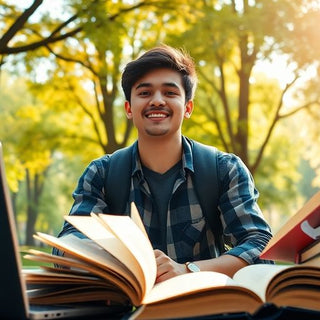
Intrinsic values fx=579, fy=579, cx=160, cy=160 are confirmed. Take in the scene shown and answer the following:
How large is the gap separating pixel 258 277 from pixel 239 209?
862mm

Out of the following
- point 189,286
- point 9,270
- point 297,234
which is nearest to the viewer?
point 9,270

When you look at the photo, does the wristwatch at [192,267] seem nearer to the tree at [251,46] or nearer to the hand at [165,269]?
the hand at [165,269]

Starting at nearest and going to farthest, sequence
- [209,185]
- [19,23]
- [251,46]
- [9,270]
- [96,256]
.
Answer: [9,270]
[96,256]
[209,185]
[19,23]
[251,46]

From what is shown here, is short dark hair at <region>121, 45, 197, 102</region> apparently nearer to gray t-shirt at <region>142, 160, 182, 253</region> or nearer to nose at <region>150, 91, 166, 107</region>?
nose at <region>150, 91, 166, 107</region>

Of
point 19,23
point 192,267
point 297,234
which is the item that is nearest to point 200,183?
point 192,267

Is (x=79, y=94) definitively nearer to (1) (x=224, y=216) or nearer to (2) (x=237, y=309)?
(1) (x=224, y=216)

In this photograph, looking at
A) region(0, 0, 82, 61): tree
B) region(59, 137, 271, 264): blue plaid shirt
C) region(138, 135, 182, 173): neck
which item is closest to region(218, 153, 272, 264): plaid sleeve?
region(59, 137, 271, 264): blue plaid shirt

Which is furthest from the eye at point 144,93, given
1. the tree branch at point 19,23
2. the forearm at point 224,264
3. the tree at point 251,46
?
the tree at point 251,46

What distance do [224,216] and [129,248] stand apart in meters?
1.10

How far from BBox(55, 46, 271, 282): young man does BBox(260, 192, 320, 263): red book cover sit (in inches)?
27.1

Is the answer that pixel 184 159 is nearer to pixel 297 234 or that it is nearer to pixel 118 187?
pixel 118 187

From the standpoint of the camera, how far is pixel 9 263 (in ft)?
3.43

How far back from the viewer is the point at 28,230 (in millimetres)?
25859

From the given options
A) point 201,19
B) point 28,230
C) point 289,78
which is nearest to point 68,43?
point 201,19
